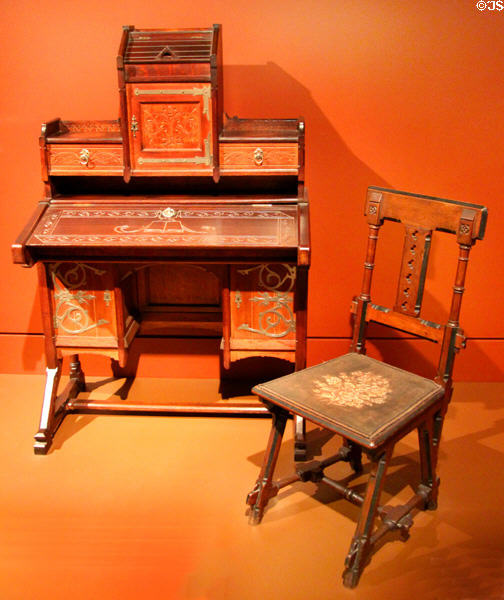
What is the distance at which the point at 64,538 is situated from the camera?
2477 millimetres

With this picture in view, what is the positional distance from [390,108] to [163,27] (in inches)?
47.5

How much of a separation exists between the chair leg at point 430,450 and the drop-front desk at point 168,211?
63 cm

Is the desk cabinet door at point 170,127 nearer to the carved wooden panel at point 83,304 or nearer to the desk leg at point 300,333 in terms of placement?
the carved wooden panel at point 83,304

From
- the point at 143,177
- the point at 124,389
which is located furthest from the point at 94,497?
the point at 143,177

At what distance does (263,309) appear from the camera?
2.96 meters

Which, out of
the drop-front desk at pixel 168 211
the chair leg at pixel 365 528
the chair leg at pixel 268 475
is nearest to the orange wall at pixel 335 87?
the drop-front desk at pixel 168 211

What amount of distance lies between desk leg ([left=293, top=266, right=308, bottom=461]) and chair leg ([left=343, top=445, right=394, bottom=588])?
74cm

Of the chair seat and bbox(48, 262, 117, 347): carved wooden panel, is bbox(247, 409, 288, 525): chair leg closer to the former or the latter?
the chair seat

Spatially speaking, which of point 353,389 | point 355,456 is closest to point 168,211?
point 353,389

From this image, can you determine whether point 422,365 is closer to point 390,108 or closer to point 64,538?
point 390,108

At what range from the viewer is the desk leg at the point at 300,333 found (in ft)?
9.46

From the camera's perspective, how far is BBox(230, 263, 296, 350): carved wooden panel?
2916 millimetres

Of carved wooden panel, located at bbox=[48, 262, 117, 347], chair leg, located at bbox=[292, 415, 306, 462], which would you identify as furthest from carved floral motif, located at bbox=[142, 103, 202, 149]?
chair leg, located at bbox=[292, 415, 306, 462]

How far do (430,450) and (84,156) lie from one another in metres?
1.95
